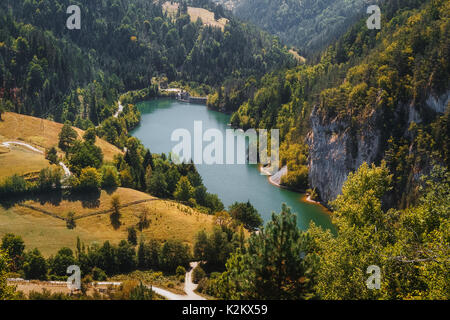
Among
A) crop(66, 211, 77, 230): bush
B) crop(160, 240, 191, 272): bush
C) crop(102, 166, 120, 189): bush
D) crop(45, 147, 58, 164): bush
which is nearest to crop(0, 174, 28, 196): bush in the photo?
crop(66, 211, 77, 230): bush

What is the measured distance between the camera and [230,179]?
86.9 m

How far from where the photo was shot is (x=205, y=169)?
91000mm

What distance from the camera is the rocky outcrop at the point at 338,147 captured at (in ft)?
217

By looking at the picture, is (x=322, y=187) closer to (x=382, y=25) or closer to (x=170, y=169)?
(x=170, y=169)

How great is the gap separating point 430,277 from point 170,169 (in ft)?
188

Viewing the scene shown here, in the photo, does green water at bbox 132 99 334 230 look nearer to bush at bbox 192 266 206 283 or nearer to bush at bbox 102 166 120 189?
bush at bbox 192 266 206 283

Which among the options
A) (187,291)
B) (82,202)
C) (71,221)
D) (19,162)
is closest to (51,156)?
(19,162)

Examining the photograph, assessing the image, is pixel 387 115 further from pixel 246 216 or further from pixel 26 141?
pixel 26 141

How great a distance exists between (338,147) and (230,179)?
76.8 feet

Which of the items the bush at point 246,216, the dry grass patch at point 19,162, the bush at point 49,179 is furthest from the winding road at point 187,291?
the dry grass patch at point 19,162

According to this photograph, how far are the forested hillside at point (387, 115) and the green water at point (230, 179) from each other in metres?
5.05

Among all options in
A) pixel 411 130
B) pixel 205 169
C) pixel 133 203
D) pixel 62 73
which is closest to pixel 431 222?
pixel 411 130

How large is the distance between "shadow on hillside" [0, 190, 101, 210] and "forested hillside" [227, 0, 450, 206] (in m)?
36.8

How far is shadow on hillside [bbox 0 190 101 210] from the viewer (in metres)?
61.8
